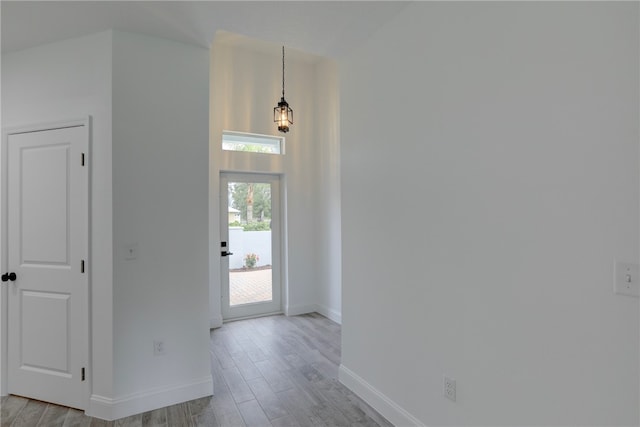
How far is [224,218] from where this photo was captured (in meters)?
4.36

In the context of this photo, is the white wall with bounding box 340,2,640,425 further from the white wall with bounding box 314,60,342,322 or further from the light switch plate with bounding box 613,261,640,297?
the white wall with bounding box 314,60,342,322

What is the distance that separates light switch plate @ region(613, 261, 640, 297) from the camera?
117cm

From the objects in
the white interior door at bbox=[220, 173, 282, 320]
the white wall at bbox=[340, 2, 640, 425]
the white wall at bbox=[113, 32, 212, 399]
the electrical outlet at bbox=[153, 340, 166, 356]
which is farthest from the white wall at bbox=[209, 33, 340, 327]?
the white wall at bbox=[340, 2, 640, 425]

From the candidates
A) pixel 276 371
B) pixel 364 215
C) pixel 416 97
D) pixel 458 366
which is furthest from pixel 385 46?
pixel 276 371

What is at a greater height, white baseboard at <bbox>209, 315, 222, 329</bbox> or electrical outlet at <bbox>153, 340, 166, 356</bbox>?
electrical outlet at <bbox>153, 340, 166, 356</bbox>

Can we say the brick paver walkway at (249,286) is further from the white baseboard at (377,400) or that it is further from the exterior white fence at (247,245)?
the white baseboard at (377,400)

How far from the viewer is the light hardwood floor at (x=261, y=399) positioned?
2.30 m

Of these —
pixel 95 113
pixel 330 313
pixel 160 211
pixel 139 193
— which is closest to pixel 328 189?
pixel 330 313

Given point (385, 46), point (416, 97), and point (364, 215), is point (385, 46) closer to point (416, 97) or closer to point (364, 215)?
point (416, 97)

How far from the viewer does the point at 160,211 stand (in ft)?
8.27

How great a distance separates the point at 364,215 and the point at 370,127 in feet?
2.26

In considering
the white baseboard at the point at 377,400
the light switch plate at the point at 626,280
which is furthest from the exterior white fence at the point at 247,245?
the light switch plate at the point at 626,280

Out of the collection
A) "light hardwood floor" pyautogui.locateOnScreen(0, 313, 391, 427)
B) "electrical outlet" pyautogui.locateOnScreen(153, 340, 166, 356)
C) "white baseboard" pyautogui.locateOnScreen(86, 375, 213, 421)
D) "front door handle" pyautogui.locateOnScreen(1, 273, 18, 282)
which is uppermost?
"front door handle" pyautogui.locateOnScreen(1, 273, 18, 282)

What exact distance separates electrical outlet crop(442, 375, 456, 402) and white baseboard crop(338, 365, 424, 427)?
0.34 metres
